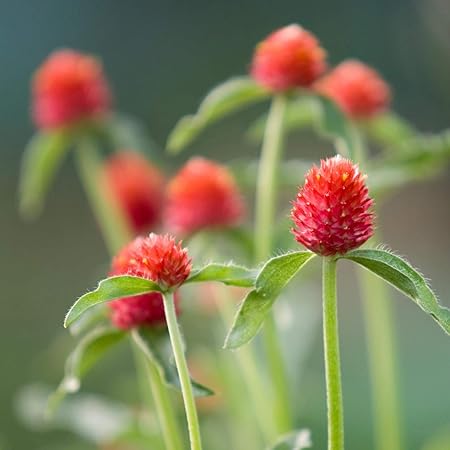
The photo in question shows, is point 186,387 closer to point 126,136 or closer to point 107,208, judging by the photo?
point 107,208

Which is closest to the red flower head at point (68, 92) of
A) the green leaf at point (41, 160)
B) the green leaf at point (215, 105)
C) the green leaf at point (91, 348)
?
the green leaf at point (41, 160)

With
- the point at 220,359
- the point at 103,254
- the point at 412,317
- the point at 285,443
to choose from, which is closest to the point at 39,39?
the point at 103,254

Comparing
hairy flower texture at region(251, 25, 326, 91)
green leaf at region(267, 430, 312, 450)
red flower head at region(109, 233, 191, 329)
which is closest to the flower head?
red flower head at region(109, 233, 191, 329)

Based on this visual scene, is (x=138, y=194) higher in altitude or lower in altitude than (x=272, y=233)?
higher

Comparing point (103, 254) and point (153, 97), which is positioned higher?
point (153, 97)

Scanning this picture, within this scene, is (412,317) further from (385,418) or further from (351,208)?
(351,208)

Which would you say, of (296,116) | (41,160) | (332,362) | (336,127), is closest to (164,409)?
(332,362)
